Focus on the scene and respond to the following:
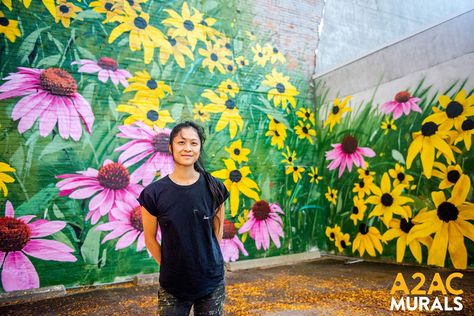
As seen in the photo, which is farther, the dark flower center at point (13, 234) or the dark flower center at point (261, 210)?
the dark flower center at point (261, 210)

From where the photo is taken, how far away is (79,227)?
4.31 m

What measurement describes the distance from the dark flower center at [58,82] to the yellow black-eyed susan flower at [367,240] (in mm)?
4990

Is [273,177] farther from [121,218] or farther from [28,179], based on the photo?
[28,179]

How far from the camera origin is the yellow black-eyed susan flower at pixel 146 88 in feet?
15.9

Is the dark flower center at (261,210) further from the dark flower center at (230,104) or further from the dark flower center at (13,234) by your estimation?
the dark flower center at (13,234)

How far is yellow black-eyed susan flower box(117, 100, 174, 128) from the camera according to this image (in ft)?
15.6

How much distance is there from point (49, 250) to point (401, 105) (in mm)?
5462

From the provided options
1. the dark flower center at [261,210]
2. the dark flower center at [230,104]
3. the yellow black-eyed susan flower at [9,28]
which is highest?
the yellow black-eyed susan flower at [9,28]

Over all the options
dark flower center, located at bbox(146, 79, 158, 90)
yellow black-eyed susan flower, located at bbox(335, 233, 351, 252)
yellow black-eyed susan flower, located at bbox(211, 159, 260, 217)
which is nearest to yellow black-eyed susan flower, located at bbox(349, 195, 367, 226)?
yellow black-eyed susan flower, located at bbox(335, 233, 351, 252)

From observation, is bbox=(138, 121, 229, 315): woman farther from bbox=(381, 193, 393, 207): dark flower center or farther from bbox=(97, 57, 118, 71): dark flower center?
bbox=(381, 193, 393, 207): dark flower center

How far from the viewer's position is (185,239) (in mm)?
1562

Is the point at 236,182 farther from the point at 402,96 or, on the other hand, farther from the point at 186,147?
the point at 186,147

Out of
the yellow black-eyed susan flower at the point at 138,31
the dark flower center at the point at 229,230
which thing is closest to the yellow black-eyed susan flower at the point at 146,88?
the yellow black-eyed susan flower at the point at 138,31

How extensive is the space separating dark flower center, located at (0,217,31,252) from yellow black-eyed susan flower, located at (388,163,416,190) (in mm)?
5195
